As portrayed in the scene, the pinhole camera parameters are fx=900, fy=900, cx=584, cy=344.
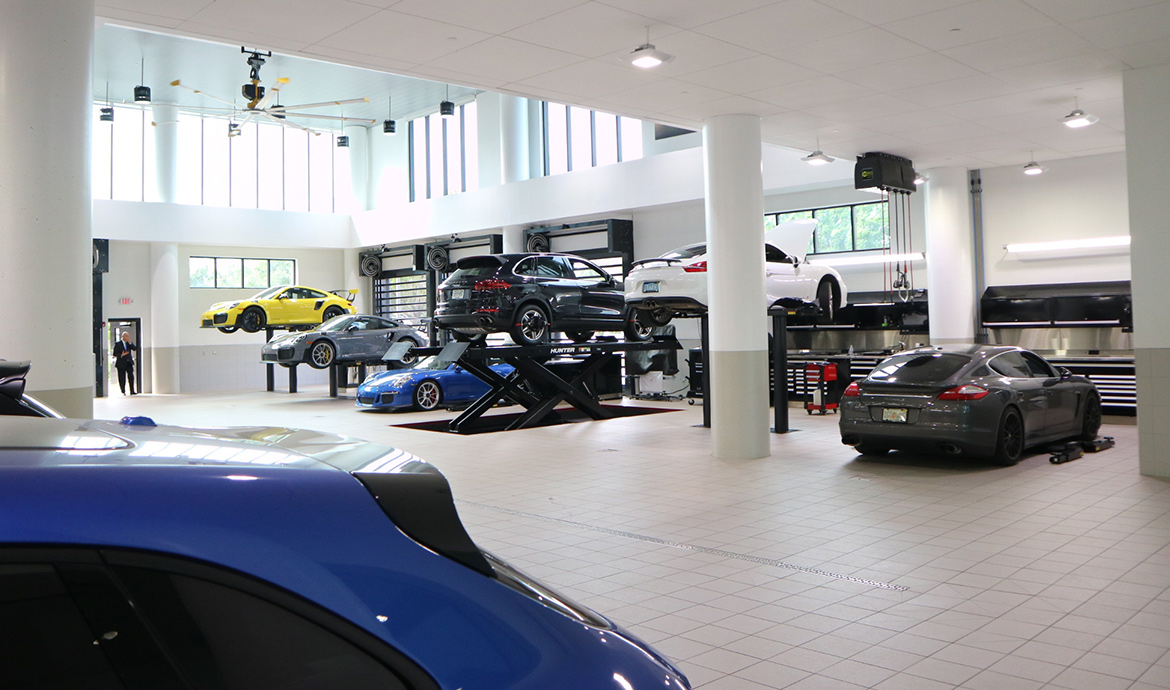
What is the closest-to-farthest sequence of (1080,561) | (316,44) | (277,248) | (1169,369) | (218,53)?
(1080,561), (316,44), (1169,369), (218,53), (277,248)

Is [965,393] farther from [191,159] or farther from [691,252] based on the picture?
[191,159]

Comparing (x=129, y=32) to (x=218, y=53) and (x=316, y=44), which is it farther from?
(x=316, y=44)

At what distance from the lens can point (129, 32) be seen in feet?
57.3

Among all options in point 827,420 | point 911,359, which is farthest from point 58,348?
point 827,420

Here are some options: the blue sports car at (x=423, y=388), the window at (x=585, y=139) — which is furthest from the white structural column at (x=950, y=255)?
the window at (x=585, y=139)

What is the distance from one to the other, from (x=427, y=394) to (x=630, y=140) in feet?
28.8

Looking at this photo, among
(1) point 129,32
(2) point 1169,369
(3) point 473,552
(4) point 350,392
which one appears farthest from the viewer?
(4) point 350,392

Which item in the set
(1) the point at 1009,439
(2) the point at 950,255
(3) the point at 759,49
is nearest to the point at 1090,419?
(1) the point at 1009,439

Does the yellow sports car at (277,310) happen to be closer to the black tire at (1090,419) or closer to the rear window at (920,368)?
the rear window at (920,368)

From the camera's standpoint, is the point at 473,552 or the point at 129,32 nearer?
the point at 473,552

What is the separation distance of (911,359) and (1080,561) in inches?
169

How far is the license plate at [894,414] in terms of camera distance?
9500 millimetres

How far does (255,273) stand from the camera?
2678 cm

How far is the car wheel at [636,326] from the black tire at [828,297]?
2.91 metres
